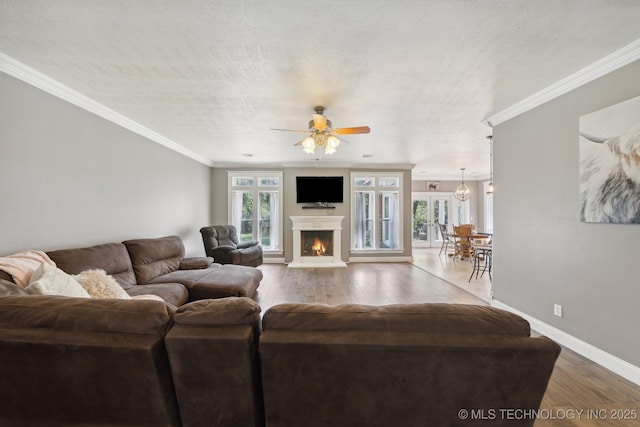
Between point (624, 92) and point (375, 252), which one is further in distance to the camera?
point (375, 252)

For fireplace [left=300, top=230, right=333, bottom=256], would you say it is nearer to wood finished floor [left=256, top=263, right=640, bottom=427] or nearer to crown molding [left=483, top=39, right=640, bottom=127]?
wood finished floor [left=256, top=263, right=640, bottom=427]

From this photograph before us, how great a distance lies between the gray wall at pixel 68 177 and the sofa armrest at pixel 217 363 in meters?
2.35

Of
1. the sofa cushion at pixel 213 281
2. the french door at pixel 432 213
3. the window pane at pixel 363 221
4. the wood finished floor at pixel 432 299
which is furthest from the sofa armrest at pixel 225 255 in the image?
the french door at pixel 432 213

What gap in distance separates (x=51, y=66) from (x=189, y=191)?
10.9 feet

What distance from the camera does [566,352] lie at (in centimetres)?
245

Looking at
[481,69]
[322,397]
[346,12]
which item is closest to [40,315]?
[322,397]

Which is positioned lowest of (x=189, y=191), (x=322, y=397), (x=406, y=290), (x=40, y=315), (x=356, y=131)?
(x=406, y=290)

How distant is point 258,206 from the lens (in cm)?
688

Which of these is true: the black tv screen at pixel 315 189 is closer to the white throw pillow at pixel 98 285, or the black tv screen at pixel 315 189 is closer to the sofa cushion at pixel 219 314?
the white throw pillow at pixel 98 285

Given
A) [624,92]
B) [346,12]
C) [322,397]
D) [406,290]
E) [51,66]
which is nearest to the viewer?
[322,397]

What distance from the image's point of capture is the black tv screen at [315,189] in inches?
265

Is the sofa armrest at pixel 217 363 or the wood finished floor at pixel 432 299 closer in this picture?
the sofa armrest at pixel 217 363

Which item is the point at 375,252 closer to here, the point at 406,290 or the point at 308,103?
the point at 406,290

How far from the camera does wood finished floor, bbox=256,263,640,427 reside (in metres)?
1.72
